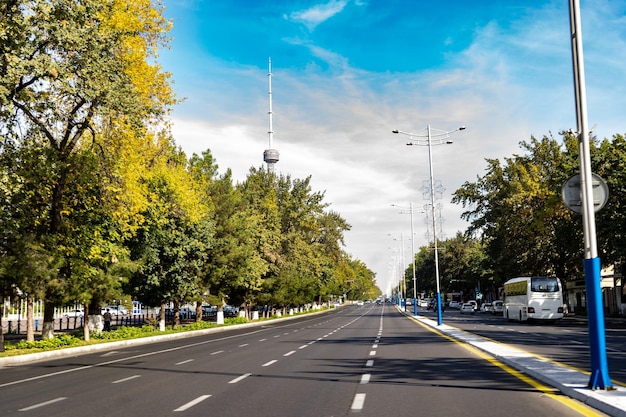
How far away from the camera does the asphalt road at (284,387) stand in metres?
9.84

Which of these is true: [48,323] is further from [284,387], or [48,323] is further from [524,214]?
[524,214]

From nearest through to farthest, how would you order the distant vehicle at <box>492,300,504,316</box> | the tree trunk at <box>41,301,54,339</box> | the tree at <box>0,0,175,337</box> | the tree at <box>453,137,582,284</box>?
the tree at <box>0,0,175,337</box> → the tree trunk at <box>41,301,54,339</box> → the tree at <box>453,137,582,284</box> → the distant vehicle at <box>492,300,504,316</box>

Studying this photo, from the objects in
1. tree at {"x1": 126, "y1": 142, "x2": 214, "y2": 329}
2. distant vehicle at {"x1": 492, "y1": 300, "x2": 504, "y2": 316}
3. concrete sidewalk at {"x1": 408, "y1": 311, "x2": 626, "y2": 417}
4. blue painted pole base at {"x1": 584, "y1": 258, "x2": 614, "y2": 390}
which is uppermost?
tree at {"x1": 126, "y1": 142, "x2": 214, "y2": 329}

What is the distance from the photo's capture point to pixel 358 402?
10.4m

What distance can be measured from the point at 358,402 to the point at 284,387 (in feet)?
8.18

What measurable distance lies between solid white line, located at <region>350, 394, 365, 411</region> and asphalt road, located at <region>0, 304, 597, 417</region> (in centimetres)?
2

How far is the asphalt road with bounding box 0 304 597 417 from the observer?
9844mm

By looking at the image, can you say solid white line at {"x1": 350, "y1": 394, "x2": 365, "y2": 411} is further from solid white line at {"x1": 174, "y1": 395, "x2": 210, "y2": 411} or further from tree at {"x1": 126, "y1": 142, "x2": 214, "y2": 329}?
tree at {"x1": 126, "y1": 142, "x2": 214, "y2": 329}

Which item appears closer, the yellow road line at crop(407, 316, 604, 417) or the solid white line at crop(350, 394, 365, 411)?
the yellow road line at crop(407, 316, 604, 417)

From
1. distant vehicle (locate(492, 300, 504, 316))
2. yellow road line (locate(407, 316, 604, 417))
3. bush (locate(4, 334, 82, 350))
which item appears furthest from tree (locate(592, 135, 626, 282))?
distant vehicle (locate(492, 300, 504, 316))

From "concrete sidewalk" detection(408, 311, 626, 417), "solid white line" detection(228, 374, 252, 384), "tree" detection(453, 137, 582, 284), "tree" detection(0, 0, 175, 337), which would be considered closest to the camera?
"concrete sidewalk" detection(408, 311, 626, 417)

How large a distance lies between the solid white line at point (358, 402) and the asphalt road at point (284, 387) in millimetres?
18

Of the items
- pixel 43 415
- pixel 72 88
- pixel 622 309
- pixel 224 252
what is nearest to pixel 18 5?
pixel 72 88

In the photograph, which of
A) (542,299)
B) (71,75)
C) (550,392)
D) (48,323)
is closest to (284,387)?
(550,392)
